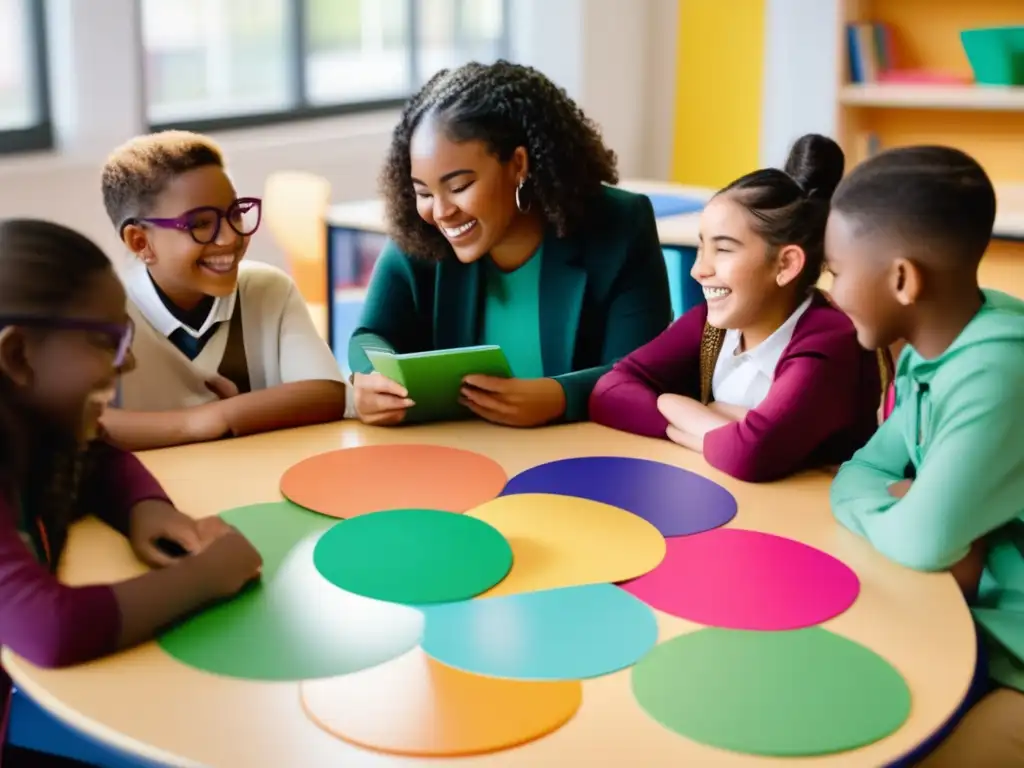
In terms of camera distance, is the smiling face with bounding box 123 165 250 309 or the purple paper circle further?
the smiling face with bounding box 123 165 250 309

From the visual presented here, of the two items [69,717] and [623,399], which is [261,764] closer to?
[69,717]

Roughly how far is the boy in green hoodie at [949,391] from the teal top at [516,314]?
2.37ft

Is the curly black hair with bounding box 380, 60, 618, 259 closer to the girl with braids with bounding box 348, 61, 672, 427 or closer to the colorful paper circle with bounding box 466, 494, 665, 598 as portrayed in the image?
the girl with braids with bounding box 348, 61, 672, 427

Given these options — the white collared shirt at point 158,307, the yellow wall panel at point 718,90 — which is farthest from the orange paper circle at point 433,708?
the yellow wall panel at point 718,90

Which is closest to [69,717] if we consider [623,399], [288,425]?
[288,425]

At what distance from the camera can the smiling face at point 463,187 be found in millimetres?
2016

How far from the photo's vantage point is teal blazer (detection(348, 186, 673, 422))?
216 cm

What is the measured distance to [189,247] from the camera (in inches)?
78.7

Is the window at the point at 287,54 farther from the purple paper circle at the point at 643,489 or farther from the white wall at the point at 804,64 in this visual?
the purple paper circle at the point at 643,489

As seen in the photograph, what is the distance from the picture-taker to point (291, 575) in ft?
4.43

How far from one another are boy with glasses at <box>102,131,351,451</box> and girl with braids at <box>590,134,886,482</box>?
505 mm

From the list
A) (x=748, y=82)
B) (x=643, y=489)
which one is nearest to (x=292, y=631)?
(x=643, y=489)

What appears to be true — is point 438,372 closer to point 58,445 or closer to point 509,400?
point 509,400

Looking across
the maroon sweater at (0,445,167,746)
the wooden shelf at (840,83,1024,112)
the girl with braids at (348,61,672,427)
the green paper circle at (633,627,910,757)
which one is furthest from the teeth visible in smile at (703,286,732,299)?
the wooden shelf at (840,83,1024,112)
